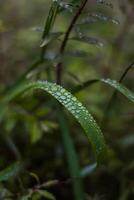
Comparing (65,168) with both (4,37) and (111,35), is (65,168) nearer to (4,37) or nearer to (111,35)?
(4,37)

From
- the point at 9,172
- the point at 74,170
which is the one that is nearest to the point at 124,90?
the point at 74,170

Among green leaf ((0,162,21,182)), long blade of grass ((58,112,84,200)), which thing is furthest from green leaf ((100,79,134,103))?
green leaf ((0,162,21,182))

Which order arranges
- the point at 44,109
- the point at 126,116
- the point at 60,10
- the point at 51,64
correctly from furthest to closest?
the point at 126,116 → the point at 44,109 → the point at 51,64 → the point at 60,10

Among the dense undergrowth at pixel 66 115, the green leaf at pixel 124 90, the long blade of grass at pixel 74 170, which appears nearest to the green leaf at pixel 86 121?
the dense undergrowth at pixel 66 115

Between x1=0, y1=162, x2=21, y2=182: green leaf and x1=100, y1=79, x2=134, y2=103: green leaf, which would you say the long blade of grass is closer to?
x1=0, y1=162, x2=21, y2=182: green leaf

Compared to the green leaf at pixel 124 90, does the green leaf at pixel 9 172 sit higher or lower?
lower

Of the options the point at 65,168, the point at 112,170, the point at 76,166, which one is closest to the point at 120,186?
the point at 112,170

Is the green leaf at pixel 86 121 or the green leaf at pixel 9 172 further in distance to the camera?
the green leaf at pixel 9 172

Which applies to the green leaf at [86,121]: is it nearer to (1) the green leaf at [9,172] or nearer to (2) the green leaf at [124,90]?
(2) the green leaf at [124,90]
